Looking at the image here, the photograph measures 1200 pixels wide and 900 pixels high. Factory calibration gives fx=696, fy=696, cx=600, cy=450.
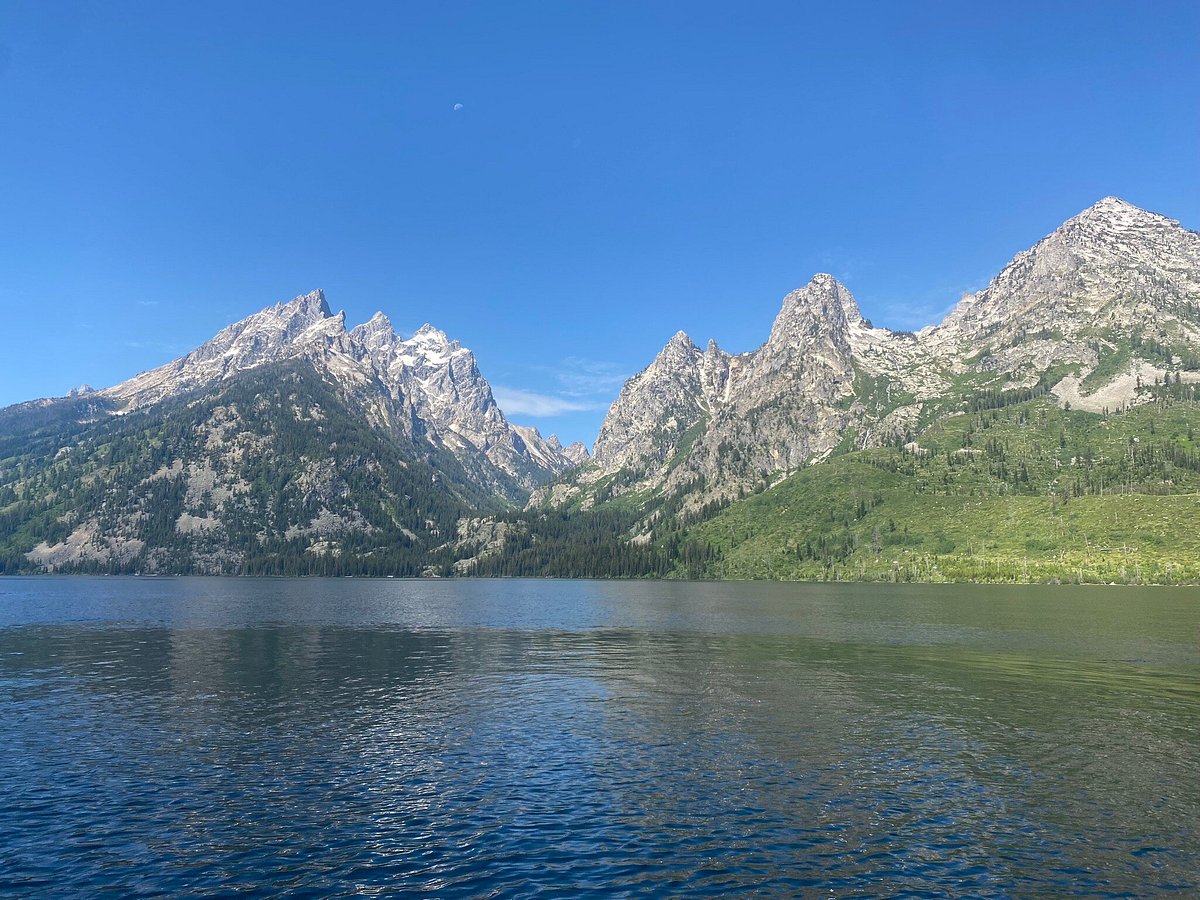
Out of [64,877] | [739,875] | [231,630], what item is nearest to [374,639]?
[231,630]

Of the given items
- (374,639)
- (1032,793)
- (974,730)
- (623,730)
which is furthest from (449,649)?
(1032,793)

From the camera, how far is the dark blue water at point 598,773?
28844 mm

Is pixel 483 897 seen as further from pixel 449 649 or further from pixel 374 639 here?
pixel 374 639

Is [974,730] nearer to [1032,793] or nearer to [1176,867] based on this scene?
[1032,793]

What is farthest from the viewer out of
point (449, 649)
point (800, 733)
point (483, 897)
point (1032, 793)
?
point (449, 649)

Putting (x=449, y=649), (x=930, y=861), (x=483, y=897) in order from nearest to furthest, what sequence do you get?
(x=483, y=897)
(x=930, y=861)
(x=449, y=649)

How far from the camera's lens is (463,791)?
3897 cm

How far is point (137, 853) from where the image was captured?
30.1 meters

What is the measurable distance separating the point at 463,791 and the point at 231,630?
336 ft

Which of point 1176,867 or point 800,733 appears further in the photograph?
point 800,733

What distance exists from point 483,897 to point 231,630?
115 m

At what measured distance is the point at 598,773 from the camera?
1661 inches

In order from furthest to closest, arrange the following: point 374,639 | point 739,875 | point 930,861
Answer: point 374,639 < point 930,861 < point 739,875

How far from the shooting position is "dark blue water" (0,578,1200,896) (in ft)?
94.6
